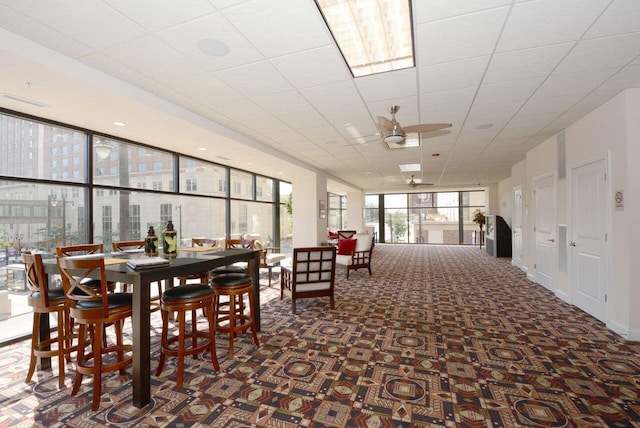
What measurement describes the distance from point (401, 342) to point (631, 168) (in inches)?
135

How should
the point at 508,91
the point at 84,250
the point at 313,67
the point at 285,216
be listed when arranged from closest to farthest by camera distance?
the point at 313,67
the point at 84,250
the point at 508,91
the point at 285,216

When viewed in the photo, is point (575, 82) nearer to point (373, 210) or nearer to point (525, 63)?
point (525, 63)

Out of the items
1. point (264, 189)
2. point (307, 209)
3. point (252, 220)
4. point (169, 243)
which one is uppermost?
point (264, 189)

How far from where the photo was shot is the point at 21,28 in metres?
2.31

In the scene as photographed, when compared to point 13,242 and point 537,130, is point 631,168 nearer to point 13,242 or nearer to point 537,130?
point 537,130

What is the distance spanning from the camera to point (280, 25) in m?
2.31

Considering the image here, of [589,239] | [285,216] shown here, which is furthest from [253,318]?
[285,216]

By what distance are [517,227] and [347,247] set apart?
502 centimetres

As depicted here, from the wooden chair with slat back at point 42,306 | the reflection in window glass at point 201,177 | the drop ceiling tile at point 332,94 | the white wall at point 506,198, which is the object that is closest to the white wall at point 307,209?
the reflection in window glass at point 201,177

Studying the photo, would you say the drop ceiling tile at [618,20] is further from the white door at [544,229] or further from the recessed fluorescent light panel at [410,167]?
the recessed fluorescent light panel at [410,167]

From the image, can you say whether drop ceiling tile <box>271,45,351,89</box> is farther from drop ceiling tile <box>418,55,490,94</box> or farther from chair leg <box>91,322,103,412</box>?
chair leg <box>91,322,103,412</box>

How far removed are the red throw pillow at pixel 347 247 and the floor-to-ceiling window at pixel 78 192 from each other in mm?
3275

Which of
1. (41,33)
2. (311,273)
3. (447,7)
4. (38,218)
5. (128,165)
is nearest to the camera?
(447,7)

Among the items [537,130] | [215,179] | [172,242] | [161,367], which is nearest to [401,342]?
[161,367]
